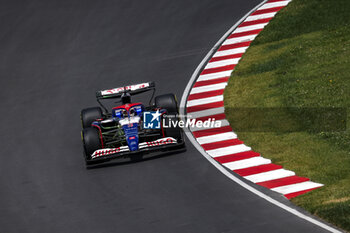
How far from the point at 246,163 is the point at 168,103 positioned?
11.0 ft

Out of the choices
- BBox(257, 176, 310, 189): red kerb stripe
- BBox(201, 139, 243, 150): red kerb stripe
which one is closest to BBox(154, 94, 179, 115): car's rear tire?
BBox(201, 139, 243, 150): red kerb stripe

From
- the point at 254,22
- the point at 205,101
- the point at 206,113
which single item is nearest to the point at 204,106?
the point at 205,101

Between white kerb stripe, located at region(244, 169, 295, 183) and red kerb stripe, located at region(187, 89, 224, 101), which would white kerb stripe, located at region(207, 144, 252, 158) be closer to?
white kerb stripe, located at region(244, 169, 295, 183)

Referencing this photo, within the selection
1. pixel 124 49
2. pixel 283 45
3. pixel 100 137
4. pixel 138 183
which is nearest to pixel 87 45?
pixel 124 49

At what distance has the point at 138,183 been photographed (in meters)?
16.3

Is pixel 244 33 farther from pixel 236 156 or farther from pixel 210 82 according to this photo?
pixel 236 156

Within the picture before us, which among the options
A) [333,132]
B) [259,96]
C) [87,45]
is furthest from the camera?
[87,45]

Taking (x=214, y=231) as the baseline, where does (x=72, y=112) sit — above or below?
above

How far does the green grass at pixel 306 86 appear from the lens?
1491cm

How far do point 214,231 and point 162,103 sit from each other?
6523 mm

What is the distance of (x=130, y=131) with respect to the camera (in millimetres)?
17672

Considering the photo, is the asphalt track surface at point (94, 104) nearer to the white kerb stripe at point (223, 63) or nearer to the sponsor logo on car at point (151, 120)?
the white kerb stripe at point (223, 63)

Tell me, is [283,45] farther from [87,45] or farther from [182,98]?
[87,45]

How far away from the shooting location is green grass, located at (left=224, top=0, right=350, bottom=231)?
14914 mm
